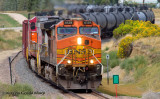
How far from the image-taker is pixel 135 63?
2519 centimetres

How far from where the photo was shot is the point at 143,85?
68.6 ft

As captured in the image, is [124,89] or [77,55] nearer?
[77,55]

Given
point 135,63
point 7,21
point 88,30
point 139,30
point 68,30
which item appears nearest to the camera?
point 68,30

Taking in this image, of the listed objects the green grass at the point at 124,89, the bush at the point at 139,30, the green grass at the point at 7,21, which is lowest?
the green grass at the point at 124,89

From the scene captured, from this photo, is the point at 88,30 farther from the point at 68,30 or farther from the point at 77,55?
the point at 77,55

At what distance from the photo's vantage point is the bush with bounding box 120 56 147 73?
80.2 ft

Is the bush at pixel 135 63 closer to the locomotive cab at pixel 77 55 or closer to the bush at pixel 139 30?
the bush at pixel 139 30

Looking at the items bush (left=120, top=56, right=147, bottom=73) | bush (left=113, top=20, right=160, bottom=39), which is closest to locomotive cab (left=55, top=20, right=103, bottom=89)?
bush (left=120, top=56, right=147, bottom=73)

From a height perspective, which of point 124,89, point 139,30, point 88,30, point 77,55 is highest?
point 139,30

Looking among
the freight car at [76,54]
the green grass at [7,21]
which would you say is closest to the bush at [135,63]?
the freight car at [76,54]

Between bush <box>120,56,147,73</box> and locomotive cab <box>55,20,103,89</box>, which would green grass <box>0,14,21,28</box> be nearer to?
bush <box>120,56,147,73</box>

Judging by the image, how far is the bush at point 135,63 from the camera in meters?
24.4

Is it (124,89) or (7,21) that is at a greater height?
(7,21)

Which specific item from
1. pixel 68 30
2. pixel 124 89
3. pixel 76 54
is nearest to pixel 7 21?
pixel 124 89
